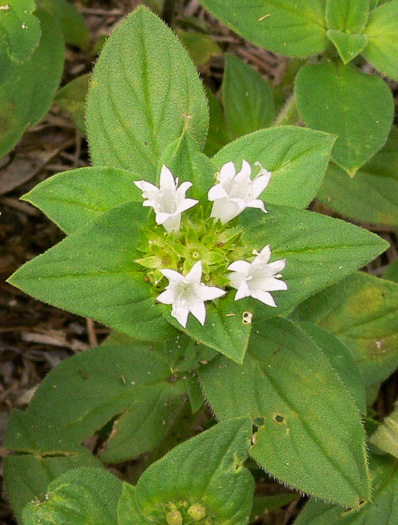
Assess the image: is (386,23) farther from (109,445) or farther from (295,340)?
(109,445)

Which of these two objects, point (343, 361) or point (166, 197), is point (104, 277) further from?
point (343, 361)

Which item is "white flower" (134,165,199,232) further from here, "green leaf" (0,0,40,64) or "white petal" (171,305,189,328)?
"green leaf" (0,0,40,64)

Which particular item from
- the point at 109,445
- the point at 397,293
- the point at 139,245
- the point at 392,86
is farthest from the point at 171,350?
the point at 392,86

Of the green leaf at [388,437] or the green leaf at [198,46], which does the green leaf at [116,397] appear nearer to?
the green leaf at [388,437]

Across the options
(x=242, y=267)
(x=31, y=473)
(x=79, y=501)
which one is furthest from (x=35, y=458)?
(x=242, y=267)

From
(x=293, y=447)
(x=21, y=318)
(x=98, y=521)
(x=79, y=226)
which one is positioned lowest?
(x=21, y=318)

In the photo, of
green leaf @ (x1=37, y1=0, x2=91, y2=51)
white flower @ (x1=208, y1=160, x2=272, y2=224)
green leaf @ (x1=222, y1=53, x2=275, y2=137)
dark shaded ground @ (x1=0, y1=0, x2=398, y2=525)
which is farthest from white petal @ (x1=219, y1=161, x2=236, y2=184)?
green leaf @ (x1=37, y1=0, x2=91, y2=51)

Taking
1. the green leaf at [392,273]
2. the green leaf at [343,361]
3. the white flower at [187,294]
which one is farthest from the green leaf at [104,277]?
the green leaf at [392,273]
